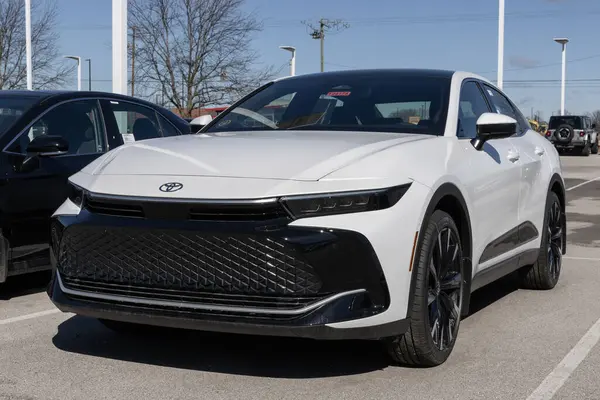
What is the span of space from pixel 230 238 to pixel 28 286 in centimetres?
359

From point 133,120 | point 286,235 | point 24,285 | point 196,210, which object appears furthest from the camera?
point 133,120

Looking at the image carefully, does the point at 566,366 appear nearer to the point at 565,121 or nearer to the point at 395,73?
the point at 395,73

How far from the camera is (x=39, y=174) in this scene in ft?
19.2

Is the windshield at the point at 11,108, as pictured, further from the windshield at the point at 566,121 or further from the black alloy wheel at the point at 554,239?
the windshield at the point at 566,121

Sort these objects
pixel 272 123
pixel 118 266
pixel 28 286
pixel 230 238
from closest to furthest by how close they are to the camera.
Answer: pixel 230 238
pixel 118 266
pixel 272 123
pixel 28 286

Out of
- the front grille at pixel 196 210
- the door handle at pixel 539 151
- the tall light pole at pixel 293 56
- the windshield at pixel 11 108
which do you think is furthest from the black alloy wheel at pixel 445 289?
the tall light pole at pixel 293 56

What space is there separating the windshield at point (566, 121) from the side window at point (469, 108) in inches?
1356

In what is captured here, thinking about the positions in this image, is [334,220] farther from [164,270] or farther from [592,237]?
[592,237]

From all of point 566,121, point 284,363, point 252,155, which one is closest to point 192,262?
point 252,155

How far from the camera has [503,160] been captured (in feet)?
17.1

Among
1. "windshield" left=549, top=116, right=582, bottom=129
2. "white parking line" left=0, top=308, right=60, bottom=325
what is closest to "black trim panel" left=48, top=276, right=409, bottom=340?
"white parking line" left=0, top=308, right=60, bottom=325

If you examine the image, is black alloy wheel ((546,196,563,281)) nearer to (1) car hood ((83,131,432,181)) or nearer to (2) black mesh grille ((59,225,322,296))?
(1) car hood ((83,131,432,181))

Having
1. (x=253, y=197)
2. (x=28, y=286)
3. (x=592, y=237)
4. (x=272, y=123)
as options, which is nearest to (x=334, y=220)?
(x=253, y=197)

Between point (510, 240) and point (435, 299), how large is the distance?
1366mm
